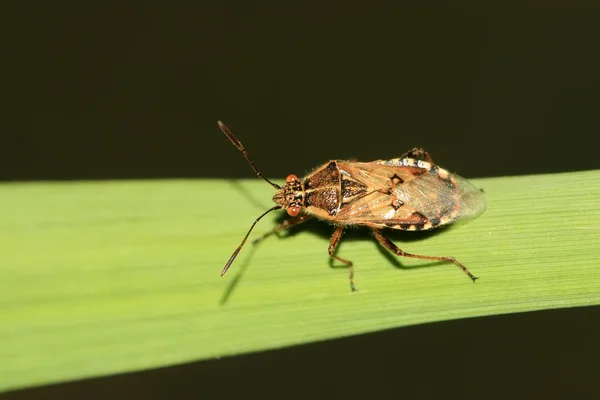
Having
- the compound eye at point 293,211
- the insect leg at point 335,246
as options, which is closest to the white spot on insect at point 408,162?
the insect leg at point 335,246

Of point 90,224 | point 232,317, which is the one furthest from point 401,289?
→ point 90,224

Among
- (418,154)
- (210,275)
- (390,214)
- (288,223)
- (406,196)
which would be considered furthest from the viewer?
(418,154)

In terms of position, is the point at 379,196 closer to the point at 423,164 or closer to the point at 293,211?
the point at 423,164

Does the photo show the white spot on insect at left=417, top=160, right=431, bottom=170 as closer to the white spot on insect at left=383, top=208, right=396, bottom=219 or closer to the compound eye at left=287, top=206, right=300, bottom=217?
the white spot on insect at left=383, top=208, right=396, bottom=219

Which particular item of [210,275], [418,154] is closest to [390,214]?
[418,154]

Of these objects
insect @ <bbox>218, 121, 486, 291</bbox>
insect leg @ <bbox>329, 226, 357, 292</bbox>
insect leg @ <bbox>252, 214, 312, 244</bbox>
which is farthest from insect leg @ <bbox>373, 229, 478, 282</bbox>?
insect leg @ <bbox>252, 214, 312, 244</bbox>

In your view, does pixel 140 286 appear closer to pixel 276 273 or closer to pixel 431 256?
pixel 276 273

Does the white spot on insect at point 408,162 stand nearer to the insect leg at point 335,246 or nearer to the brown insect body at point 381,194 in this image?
the brown insect body at point 381,194
